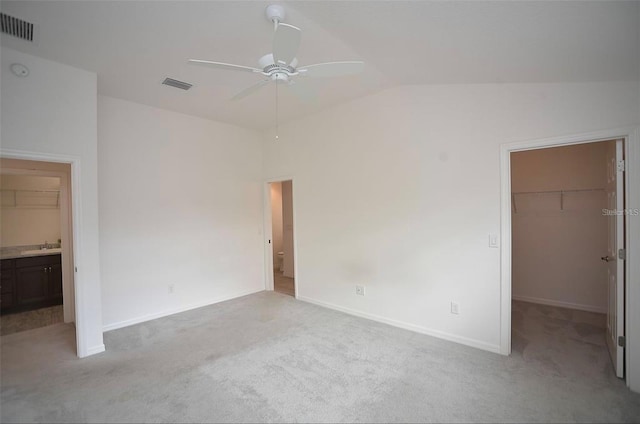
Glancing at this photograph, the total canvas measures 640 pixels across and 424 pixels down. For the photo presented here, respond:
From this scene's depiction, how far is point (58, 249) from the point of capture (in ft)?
15.3

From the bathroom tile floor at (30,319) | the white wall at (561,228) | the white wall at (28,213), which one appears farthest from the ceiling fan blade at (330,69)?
the white wall at (28,213)

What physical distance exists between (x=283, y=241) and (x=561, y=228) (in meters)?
4.96

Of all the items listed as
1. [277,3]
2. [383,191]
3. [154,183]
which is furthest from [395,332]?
[154,183]

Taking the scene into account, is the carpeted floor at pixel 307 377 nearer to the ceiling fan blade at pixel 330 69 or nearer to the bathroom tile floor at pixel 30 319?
the bathroom tile floor at pixel 30 319

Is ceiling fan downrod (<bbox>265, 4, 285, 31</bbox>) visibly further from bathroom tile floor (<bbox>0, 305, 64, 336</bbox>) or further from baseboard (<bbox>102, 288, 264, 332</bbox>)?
bathroom tile floor (<bbox>0, 305, 64, 336</bbox>)

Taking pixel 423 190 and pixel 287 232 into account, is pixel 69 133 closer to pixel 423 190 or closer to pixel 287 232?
pixel 423 190

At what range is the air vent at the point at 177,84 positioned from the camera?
3.15 metres

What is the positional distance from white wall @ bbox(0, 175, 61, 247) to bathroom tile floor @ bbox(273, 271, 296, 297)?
3866 mm

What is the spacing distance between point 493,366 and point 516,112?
234 centimetres

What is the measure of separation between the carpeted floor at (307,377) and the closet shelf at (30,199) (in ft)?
8.04

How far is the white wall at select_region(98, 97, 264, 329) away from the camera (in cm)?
363

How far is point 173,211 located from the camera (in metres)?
4.16

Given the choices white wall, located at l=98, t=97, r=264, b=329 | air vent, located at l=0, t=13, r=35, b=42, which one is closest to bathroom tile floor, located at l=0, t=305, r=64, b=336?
white wall, located at l=98, t=97, r=264, b=329

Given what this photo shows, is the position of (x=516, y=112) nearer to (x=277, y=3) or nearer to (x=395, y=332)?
(x=277, y=3)
